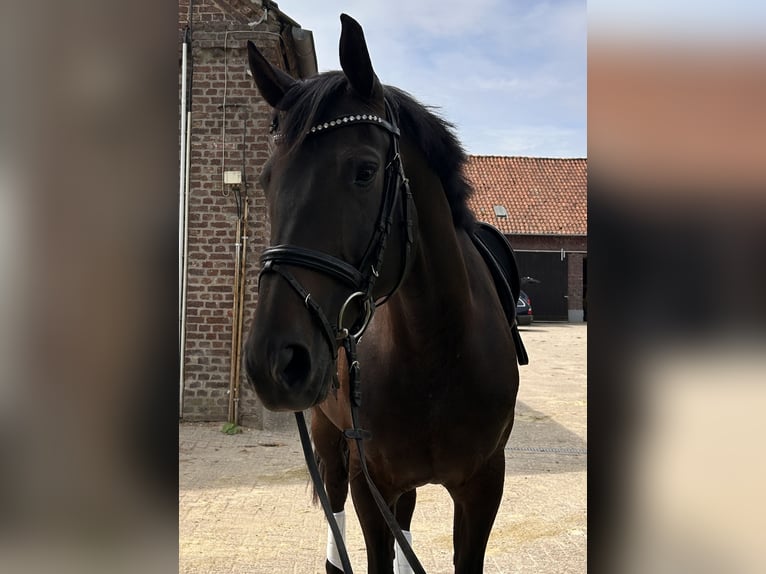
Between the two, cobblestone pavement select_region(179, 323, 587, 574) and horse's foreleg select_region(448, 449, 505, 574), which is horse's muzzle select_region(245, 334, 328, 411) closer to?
horse's foreleg select_region(448, 449, 505, 574)

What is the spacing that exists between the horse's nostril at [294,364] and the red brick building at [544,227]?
24.7m

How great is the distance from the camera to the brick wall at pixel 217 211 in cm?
686

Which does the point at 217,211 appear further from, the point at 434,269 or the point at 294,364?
the point at 294,364

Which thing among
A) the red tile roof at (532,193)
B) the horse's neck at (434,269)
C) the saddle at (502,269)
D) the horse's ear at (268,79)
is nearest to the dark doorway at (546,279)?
the red tile roof at (532,193)

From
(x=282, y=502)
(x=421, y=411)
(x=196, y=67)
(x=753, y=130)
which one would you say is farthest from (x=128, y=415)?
(x=196, y=67)

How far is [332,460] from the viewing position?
3268mm

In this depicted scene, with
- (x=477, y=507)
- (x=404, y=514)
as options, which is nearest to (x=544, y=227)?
(x=404, y=514)

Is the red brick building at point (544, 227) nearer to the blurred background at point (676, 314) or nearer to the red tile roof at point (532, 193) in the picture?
the red tile roof at point (532, 193)

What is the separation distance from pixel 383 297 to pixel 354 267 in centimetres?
35

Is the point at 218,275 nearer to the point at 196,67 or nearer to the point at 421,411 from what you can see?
the point at 196,67

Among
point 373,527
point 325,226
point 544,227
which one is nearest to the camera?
point 325,226

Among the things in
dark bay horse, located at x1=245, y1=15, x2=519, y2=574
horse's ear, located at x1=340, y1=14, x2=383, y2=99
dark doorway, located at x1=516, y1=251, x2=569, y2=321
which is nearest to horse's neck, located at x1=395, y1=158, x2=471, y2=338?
dark bay horse, located at x1=245, y1=15, x2=519, y2=574

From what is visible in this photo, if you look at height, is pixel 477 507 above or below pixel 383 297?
below

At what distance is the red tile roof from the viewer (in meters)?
26.1
